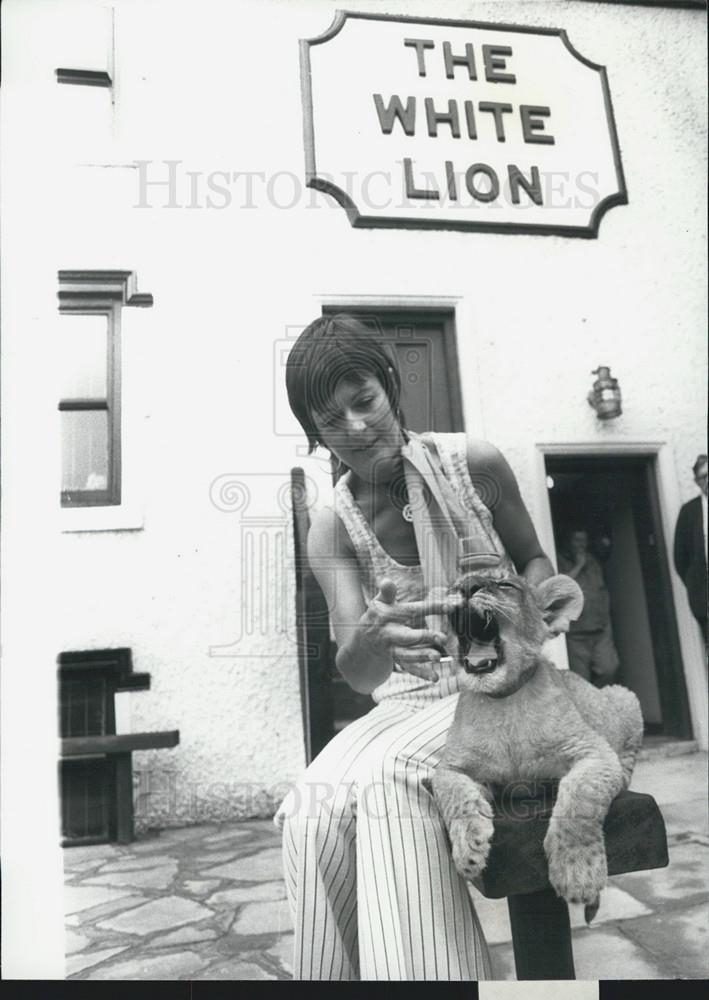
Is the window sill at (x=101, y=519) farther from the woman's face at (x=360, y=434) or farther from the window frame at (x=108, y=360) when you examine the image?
the woman's face at (x=360, y=434)

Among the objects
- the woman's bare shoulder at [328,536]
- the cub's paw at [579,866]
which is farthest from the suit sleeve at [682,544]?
the woman's bare shoulder at [328,536]

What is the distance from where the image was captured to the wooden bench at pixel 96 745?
124cm

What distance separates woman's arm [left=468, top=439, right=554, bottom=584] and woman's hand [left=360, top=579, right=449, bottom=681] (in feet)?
0.56

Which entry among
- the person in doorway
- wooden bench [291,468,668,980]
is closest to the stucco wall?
the person in doorway

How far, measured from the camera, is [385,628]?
1246 mm

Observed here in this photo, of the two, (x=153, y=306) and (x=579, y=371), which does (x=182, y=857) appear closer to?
(x=153, y=306)

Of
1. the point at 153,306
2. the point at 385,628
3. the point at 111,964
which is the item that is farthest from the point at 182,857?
the point at 153,306

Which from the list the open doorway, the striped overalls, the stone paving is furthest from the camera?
the open doorway

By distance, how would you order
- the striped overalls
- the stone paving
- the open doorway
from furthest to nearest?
the open doorway
the stone paving
the striped overalls

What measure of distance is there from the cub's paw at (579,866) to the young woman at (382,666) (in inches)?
5.6

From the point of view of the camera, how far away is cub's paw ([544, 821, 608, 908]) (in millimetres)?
1116

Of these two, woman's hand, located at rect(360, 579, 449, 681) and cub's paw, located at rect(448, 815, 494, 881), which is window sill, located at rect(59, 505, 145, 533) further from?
cub's paw, located at rect(448, 815, 494, 881)

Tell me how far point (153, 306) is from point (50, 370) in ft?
0.71

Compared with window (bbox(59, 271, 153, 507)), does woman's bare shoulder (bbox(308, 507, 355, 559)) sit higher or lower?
lower
